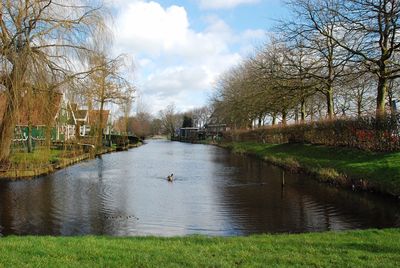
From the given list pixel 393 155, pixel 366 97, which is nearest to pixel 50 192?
pixel 393 155

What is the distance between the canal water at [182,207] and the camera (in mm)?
10766

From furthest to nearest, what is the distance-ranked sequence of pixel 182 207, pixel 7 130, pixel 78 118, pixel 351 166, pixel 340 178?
pixel 78 118
pixel 351 166
pixel 340 178
pixel 7 130
pixel 182 207

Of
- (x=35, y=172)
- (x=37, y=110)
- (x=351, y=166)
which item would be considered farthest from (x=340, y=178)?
(x=35, y=172)

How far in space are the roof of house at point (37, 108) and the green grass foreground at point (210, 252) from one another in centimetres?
988

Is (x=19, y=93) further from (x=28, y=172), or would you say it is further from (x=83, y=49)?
(x=28, y=172)

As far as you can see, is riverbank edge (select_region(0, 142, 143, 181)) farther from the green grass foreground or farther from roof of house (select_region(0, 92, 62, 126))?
the green grass foreground

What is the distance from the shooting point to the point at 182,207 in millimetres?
13500

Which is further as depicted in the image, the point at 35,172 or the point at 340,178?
the point at 35,172

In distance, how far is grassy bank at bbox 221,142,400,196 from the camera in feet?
49.0

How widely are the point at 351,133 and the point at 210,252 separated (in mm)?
17368

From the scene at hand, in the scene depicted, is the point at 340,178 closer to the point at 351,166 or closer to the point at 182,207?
the point at 351,166

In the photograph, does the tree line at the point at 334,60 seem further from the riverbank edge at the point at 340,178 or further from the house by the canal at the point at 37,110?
the house by the canal at the point at 37,110

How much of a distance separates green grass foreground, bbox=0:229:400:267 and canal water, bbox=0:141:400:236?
9.15 ft

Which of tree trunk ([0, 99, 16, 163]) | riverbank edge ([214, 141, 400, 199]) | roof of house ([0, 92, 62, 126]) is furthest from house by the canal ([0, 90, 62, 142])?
riverbank edge ([214, 141, 400, 199])
